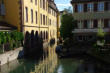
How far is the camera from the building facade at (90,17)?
34531 millimetres

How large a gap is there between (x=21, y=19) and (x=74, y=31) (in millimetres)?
11713

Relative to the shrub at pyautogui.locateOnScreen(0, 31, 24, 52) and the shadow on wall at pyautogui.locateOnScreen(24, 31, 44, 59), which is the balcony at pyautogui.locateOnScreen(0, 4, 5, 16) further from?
the shadow on wall at pyautogui.locateOnScreen(24, 31, 44, 59)

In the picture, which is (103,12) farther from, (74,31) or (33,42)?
(33,42)

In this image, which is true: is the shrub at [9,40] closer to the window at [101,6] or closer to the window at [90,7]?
the window at [90,7]

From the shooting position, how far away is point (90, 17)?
35125mm

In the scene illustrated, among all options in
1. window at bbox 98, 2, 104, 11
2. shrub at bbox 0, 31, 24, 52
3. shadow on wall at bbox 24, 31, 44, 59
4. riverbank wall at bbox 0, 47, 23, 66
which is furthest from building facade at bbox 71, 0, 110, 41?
riverbank wall at bbox 0, 47, 23, 66

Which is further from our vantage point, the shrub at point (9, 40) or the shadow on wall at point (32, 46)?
the shadow on wall at point (32, 46)

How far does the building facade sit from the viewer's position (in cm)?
3453

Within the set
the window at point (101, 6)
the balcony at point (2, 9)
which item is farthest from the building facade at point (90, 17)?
the balcony at point (2, 9)

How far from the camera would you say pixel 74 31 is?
35.8m

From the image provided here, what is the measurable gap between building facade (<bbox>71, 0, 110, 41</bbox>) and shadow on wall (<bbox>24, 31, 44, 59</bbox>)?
8028 mm

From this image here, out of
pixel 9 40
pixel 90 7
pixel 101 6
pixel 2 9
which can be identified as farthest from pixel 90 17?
pixel 9 40

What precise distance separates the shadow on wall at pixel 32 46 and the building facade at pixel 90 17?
8028 millimetres

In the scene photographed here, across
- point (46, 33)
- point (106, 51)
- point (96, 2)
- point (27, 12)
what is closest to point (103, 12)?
point (96, 2)
